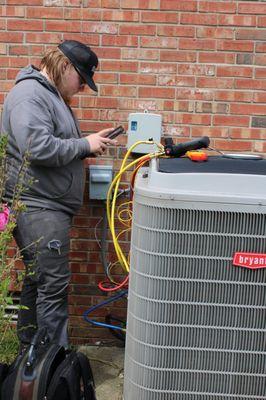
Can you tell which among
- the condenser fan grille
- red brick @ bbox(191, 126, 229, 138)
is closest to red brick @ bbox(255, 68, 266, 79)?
red brick @ bbox(191, 126, 229, 138)

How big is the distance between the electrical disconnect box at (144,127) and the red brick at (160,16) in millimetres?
595

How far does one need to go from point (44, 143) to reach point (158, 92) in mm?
1034

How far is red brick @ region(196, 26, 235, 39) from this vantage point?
349 cm

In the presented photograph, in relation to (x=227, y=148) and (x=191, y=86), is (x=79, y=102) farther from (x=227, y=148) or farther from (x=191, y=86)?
(x=227, y=148)

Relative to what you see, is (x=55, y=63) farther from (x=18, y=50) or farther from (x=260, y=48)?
(x=260, y=48)

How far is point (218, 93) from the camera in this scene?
139 inches

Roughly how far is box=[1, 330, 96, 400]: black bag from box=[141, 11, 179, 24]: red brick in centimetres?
209

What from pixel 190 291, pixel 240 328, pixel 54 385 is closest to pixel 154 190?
pixel 190 291

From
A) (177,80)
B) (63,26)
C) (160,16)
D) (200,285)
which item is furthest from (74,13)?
(200,285)

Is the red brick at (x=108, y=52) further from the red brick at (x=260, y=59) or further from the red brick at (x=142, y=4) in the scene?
the red brick at (x=260, y=59)

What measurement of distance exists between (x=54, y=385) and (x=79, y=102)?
1.91m

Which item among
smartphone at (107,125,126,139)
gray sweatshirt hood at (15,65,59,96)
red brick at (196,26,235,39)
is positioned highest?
red brick at (196,26,235,39)

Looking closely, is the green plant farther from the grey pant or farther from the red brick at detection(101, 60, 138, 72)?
the red brick at detection(101, 60, 138, 72)

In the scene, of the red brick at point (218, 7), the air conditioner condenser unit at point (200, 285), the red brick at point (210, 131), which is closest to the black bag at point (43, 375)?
the air conditioner condenser unit at point (200, 285)
